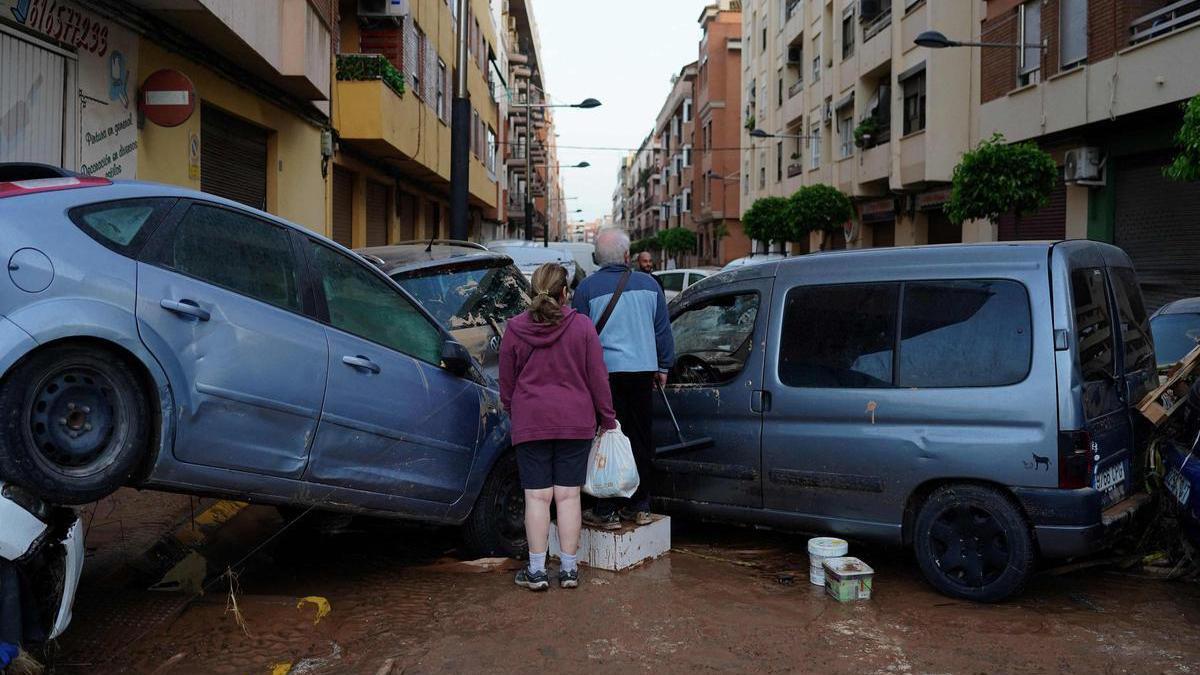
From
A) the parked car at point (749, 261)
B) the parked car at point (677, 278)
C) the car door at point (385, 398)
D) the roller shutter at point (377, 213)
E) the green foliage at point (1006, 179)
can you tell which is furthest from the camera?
the parked car at point (677, 278)

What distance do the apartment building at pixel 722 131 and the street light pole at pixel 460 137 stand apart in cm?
3982

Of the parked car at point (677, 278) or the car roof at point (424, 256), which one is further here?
the parked car at point (677, 278)

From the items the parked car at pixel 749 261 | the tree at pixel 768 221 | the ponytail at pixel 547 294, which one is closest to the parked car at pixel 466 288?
the ponytail at pixel 547 294

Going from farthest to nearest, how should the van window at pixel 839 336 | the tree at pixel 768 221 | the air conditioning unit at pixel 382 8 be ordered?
the tree at pixel 768 221 < the air conditioning unit at pixel 382 8 < the van window at pixel 839 336

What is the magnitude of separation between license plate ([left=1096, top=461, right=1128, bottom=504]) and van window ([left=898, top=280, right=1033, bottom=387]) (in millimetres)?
669

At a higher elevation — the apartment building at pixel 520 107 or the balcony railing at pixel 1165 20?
the apartment building at pixel 520 107

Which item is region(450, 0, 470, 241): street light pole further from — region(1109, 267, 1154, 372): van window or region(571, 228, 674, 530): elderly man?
region(1109, 267, 1154, 372): van window

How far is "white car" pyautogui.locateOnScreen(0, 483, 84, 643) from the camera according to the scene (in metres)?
3.33

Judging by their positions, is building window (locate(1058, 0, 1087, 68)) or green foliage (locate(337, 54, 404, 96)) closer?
green foliage (locate(337, 54, 404, 96))

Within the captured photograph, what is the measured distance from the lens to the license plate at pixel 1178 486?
16.1ft

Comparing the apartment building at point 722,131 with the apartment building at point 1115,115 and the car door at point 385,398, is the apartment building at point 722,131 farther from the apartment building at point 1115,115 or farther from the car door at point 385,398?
the car door at point 385,398

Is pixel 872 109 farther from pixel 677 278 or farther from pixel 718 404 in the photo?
pixel 718 404

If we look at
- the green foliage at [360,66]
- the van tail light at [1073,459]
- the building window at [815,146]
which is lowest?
the van tail light at [1073,459]

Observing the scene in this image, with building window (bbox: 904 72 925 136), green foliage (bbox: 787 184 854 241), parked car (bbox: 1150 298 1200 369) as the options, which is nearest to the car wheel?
parked car (bbox: 1150 298 1200 369)
